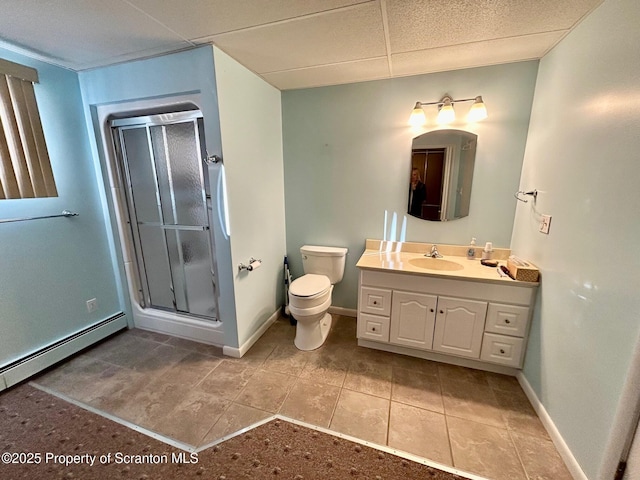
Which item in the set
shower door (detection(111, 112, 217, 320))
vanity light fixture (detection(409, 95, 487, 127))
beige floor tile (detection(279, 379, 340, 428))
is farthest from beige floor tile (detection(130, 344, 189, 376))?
vanity light fixture (detection(409, 95, 487, 127))

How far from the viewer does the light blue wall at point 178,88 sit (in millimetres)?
1659

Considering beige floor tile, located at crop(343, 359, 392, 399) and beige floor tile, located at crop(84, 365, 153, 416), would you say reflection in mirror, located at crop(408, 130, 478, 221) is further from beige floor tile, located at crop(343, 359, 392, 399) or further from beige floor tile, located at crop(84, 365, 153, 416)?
beige floor tile, located at crop(84, 365, 153, 416)

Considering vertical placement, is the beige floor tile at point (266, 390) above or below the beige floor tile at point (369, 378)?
above

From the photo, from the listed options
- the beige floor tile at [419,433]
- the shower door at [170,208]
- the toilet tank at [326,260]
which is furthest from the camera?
the toilet tank at [326,260]

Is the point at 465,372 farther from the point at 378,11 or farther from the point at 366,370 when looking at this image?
the point at 378,11

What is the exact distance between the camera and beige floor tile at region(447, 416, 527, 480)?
1243 mm

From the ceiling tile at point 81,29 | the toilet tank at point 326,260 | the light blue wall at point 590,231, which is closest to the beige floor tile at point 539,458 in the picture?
the light blue wall at point 590,231

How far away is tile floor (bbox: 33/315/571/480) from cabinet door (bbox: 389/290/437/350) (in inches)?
7.1

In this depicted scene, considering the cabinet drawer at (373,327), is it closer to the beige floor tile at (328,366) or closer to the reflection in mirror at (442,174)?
the beige floor tile at (328,366)

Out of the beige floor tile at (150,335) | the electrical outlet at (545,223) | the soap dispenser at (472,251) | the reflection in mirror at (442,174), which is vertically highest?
the reflection in mirror at (442,174)

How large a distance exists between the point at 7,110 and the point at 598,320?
3.49 m

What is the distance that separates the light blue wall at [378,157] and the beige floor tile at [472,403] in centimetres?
113

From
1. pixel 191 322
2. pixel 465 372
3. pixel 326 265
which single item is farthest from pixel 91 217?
pixel 465 372

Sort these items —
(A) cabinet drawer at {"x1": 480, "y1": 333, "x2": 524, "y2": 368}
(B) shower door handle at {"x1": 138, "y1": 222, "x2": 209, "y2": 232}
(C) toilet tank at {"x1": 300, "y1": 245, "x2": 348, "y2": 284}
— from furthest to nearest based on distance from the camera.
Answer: (C) toilet tank at {"x1": 300, "y1": 245, "x2": 348, "y2": 284}
(B) shower door handle at {"x1": 138, "y1": 222, "x2": 209, "y2": 232}
(A) cabinet drawer at {"x1": 480, "y1": 333, "x2": 524, "y2": 368}
